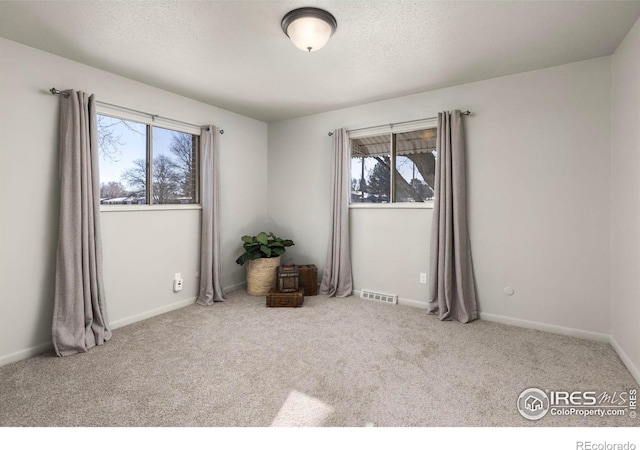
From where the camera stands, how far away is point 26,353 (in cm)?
256

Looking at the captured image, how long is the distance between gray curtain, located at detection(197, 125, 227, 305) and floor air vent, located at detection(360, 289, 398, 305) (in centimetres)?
178

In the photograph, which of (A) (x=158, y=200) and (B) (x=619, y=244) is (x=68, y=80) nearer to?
(A) (x=158, y=200)

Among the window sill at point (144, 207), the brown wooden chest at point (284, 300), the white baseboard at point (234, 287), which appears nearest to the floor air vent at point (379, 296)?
the brown wooden chest at point (284, 300)

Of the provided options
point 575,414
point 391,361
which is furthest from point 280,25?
point 575,414

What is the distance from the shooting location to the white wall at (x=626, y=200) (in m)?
2.24

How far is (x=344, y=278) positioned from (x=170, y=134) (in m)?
2.71

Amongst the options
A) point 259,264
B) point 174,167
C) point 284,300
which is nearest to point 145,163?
point 174,167

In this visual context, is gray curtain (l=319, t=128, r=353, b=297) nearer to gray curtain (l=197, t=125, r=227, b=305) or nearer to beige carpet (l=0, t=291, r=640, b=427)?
beige carpet (l=0, t=291, r=640, b=427)

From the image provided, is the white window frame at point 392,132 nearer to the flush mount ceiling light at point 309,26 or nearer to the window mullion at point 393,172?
the window mullion at point 393,172

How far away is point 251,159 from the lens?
4.75m

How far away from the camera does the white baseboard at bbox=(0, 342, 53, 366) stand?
2.45 metres

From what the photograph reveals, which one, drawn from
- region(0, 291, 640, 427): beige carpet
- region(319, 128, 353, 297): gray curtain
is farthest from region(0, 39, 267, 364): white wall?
region(319, 128, 353, 297): gray curtain

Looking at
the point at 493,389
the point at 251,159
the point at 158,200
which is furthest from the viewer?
the point at 251,159

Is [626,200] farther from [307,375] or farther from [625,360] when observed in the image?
[307,375]
